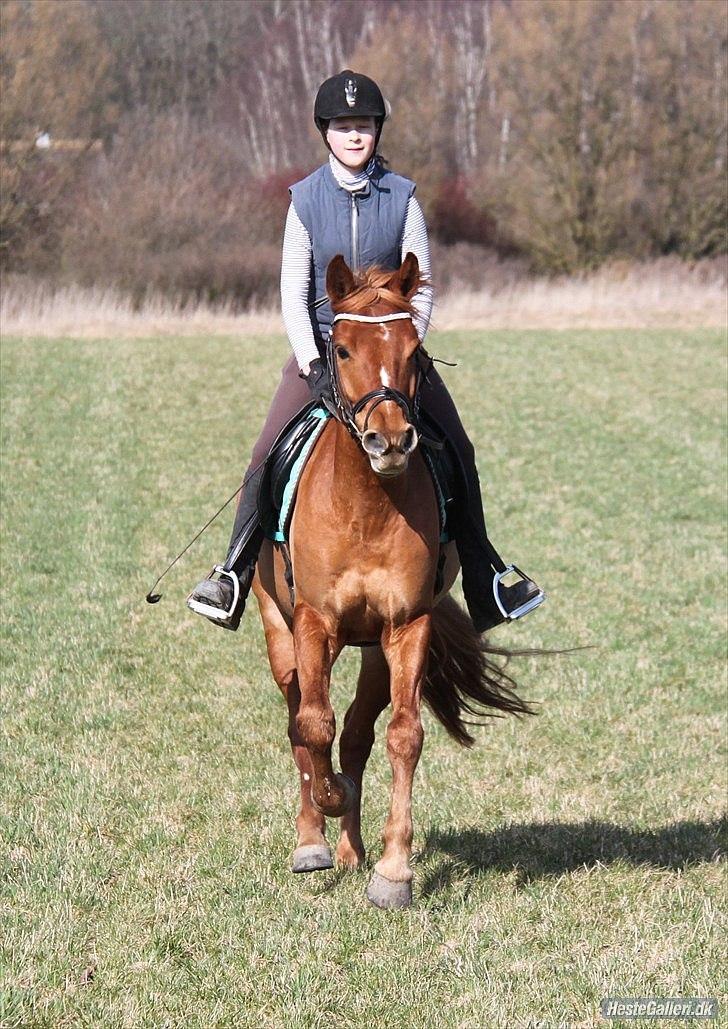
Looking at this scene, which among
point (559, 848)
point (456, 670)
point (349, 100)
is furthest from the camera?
point (456, 670)

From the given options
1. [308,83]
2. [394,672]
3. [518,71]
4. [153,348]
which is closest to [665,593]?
[394,672]

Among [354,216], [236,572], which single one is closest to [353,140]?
[354,216]

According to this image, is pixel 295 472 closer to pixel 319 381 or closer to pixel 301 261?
pixel 319 381

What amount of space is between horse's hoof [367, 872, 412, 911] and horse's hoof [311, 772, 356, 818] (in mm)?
377

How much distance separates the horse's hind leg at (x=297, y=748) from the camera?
5.50 metres

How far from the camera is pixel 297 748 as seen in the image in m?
6.09

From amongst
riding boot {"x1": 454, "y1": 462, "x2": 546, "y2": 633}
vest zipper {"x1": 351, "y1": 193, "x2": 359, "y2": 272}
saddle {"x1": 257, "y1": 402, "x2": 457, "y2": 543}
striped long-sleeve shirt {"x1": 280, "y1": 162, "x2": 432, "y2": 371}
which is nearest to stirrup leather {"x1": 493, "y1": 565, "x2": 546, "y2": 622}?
riding boot {"x1": 454, "y1": 462, "x2": 546, "y2": 633}

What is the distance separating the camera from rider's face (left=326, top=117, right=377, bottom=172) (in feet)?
18.8

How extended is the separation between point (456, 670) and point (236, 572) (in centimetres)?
131

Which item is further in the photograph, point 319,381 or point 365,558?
point 319,381

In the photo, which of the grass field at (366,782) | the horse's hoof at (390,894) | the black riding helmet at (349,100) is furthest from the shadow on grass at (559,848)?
the black riding helmet at (349,100)

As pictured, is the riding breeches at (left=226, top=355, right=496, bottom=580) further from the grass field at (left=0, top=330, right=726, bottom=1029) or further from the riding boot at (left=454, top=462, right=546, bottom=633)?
the grass field at (left=0, top=330, right=726, bottom=1029)

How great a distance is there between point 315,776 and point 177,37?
5730 centimetres

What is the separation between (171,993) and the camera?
4477 millimetres
